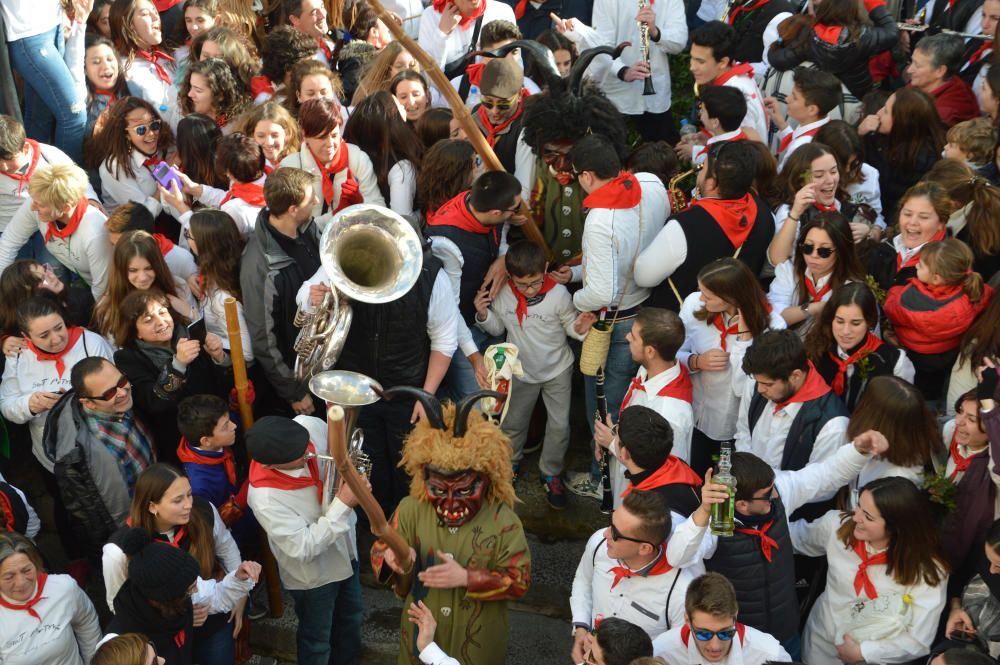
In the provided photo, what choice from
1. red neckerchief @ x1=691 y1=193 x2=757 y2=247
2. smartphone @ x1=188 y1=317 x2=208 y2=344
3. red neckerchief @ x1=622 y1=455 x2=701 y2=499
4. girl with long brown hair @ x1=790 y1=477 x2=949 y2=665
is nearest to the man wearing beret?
smartphone @ x1=188 y1=317 x2=208 y2=344

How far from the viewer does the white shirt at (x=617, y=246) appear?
6.27 meters

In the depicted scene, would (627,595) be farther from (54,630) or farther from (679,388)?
(54,630)

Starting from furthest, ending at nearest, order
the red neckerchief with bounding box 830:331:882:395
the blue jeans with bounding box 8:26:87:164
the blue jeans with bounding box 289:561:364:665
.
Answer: the blue jeans with bounding box 8:26:87:164 → the red neckerchief with bounding box 830:331:882:395 → the blue jeans with bounding box 289:561:364:665

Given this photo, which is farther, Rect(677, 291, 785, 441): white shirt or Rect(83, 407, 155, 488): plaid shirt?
Rect(677, 291, 785, 441): white shirt

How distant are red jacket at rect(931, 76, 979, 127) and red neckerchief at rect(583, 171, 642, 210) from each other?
272 cm

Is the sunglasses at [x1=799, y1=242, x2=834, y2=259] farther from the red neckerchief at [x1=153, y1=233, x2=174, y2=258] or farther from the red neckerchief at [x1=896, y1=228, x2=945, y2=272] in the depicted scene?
the red neckerchief at [x1=153, y1=233, x2=174, y2=258]

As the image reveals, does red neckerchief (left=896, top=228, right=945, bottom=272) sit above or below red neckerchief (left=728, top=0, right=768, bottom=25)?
above

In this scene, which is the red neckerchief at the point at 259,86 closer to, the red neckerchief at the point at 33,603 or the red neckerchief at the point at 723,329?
the red neckerchief at the point at 723,329

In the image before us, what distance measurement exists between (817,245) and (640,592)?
7.46ft

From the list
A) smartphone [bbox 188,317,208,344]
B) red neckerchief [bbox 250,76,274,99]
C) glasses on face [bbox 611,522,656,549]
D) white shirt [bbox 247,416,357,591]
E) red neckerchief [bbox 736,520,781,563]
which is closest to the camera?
glasses on face [bbox 611,522,656,549]

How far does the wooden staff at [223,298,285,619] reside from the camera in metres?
5.84

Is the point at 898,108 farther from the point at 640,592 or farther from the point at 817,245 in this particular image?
the point at 640,592

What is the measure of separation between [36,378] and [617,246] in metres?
3.42

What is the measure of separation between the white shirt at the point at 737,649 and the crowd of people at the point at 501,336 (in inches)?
0.6
